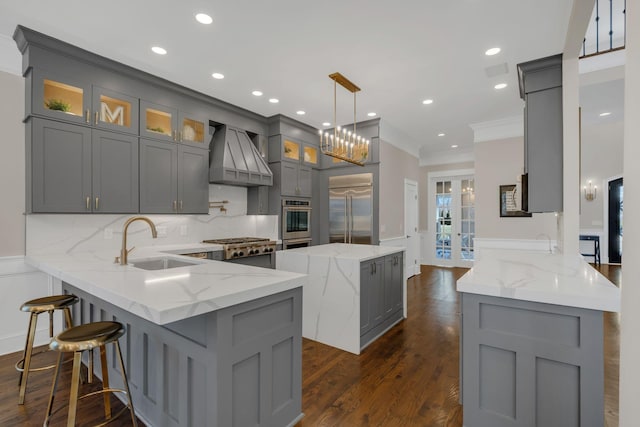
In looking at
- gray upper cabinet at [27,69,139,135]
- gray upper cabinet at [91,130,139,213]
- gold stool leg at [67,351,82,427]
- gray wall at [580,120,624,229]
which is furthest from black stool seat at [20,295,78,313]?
gray wall at [580,120,624,229]

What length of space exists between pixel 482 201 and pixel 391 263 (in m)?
2.97

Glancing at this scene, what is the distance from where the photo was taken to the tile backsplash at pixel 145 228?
3137 mm

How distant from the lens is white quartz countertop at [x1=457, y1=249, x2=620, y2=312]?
1.42 metres

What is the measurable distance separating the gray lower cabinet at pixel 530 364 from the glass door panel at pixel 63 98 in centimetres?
391

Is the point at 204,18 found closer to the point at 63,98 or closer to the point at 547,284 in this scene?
the point at 63,98

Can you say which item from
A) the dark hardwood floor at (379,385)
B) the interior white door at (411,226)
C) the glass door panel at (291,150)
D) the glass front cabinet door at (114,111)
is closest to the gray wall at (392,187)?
the interior white door at (411,226)

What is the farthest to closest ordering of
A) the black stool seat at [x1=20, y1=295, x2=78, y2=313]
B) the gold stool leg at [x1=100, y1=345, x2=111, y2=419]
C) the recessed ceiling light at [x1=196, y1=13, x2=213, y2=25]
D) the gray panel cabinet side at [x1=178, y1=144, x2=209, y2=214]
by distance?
the gray panel cabinet side at [x1=178, y1=144, x2=209, y2=214]
the recessed ceiling light at [x1=196, y1=13, x2=213, y2=25]
the black stool seat at [x1=20, y1=295, x2=78, y2=313]
the gold stool leg at [x1=100, y1=345, x2=111, y2=419]

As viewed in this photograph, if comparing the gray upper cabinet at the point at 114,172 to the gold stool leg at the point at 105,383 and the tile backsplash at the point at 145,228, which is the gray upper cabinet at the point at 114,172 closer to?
the tile backsplash at the point at 145,228

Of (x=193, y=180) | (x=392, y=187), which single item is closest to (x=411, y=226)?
(x=392, y=187)

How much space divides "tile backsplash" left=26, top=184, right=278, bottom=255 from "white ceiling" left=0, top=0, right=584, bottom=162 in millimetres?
1714

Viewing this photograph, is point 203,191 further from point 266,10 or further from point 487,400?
point 487,400

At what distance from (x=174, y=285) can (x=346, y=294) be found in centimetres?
182

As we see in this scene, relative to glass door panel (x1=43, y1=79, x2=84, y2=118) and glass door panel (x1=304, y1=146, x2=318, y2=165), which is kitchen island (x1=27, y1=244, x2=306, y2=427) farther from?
glass door panel (x1=304, y1=146, x2=318, y2=165)

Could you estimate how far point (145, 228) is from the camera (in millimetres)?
3926
